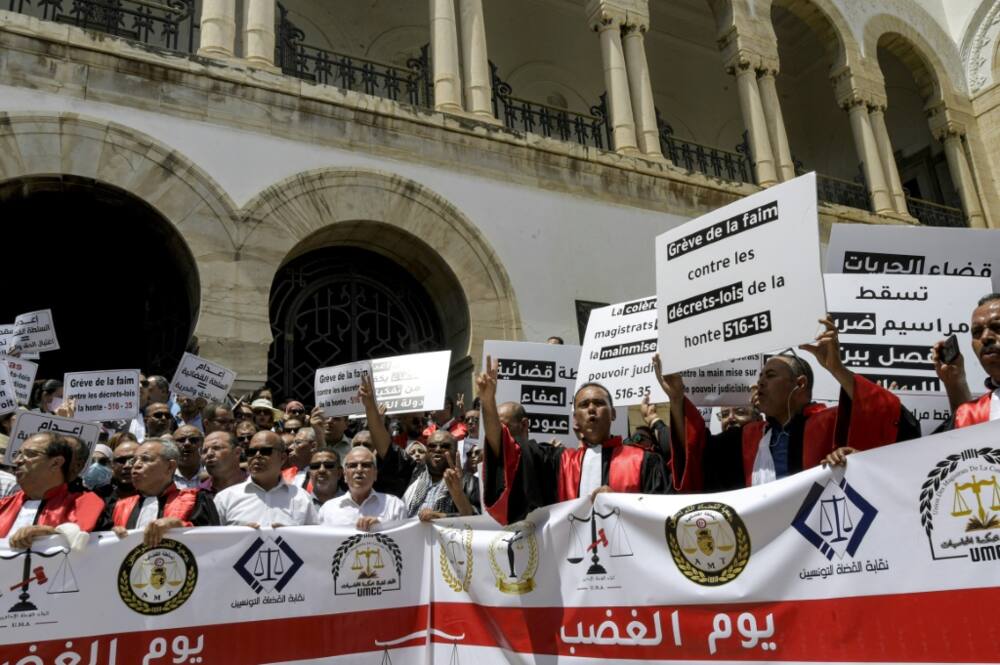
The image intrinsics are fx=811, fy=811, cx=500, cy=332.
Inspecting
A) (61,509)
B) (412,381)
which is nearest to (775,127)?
(412,381)

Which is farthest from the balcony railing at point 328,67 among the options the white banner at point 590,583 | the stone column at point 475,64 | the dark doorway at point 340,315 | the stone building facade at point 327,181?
the white banner at point 590,583

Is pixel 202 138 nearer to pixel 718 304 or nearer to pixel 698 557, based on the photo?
pixel 718 304

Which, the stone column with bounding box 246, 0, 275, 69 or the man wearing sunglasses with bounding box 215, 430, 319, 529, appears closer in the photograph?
Result: the man wearing sunglasses with bounding box 215, 430, 319, 529

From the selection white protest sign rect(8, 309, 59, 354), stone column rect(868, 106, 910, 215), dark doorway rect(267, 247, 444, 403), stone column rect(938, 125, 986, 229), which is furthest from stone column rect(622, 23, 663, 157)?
white protest sign rect(8, 309, 59, 354)

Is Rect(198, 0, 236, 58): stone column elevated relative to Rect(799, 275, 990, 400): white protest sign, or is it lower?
elevated

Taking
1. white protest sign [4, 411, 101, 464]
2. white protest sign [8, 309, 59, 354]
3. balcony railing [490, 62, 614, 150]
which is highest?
balcony railing [490, 62, 614, 150]

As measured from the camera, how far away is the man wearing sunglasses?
463cm

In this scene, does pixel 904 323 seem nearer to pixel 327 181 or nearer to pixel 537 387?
pixel 537 387

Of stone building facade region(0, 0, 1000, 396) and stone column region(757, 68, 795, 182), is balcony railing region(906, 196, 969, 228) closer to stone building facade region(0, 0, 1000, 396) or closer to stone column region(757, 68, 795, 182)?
stone building facade region(0, 0, 1000, 396)

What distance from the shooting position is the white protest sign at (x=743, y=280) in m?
3.47

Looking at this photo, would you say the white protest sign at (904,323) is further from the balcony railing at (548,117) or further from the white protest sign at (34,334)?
the balcony railing at (548,117)

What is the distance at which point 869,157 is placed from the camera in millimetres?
15758

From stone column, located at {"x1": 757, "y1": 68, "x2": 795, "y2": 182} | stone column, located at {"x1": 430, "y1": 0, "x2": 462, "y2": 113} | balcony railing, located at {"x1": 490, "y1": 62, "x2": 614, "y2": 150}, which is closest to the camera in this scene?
stone column, located at {"x1": 430, "y1": 0, "x2": 462, "y2": 113}

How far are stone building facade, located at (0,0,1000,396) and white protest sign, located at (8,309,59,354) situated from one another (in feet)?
4.80
